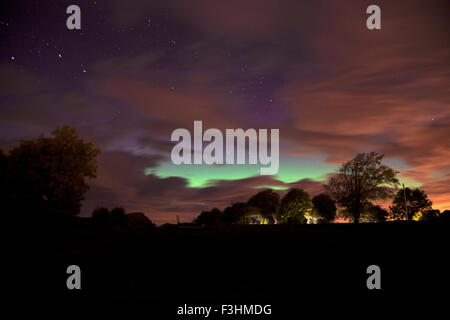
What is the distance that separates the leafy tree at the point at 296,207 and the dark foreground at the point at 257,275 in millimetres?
60904

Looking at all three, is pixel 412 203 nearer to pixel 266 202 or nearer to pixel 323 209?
pixel 323 209

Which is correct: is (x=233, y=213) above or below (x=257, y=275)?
below

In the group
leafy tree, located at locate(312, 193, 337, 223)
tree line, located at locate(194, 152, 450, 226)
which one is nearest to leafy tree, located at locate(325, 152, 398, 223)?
tree line, located at locate(194, 152, 450, 226)

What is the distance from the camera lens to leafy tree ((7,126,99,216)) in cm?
3681

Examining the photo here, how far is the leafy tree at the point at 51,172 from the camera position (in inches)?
1449

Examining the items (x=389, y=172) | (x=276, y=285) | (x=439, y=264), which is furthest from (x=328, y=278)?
(x=389, y=172)

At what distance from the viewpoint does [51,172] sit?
124 feet

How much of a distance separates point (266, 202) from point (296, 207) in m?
17.6

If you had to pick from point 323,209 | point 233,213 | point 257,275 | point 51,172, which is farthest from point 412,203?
point 257,275

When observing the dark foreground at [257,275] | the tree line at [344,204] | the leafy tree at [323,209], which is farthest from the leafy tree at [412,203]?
the dark foreground at [257,275]

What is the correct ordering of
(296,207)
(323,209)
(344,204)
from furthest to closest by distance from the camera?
(323,209), (296,207), (344,204)

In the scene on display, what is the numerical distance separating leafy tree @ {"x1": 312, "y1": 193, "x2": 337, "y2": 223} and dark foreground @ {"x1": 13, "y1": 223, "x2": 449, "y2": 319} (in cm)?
7280
